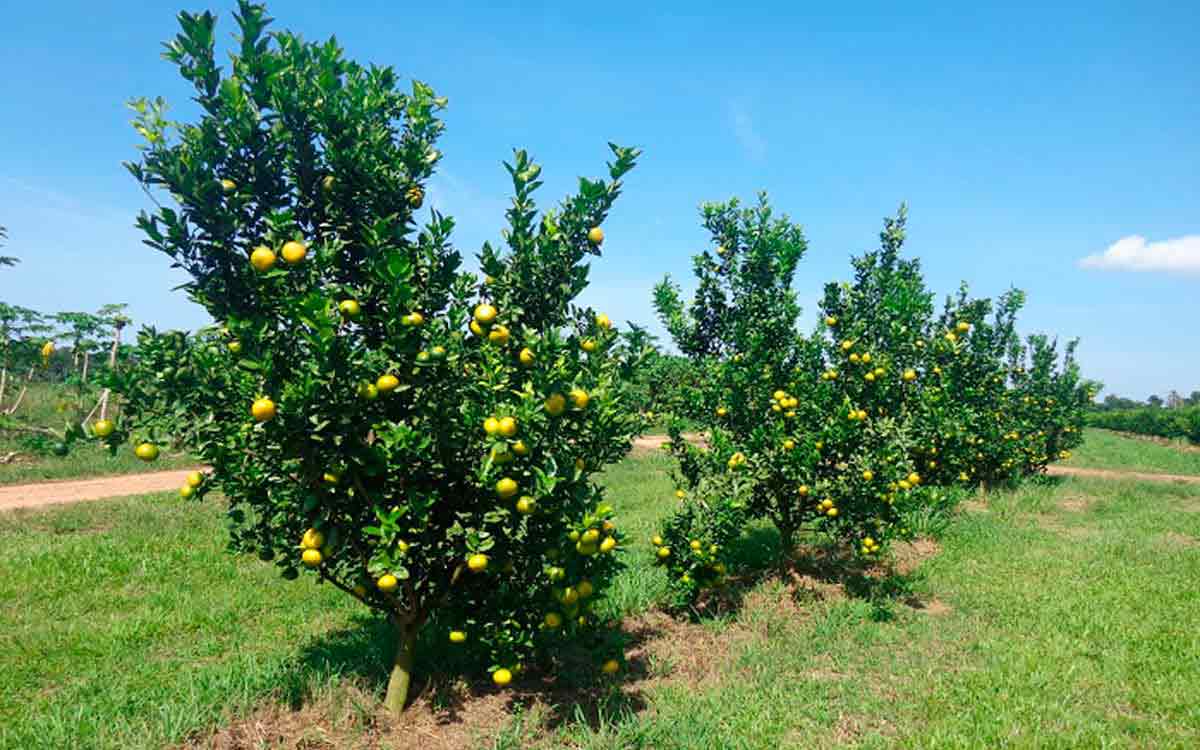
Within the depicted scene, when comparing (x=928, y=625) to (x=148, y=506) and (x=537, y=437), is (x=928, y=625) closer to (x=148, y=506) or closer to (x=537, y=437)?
(x=537, y=437)

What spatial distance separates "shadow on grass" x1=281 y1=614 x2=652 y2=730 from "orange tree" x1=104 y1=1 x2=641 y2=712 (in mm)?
678

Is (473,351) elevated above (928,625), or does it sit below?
above

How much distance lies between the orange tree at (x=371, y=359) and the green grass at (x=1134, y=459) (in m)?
25.0

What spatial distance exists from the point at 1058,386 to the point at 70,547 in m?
19.1

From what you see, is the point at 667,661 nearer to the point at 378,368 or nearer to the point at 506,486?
the point at 506,486

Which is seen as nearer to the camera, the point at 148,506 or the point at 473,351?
the point at 473,351

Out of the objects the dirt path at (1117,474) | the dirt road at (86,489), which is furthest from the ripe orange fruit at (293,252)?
the dirt path at (1117,474)

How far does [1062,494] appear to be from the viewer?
14078 mm

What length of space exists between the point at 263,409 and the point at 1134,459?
3130 cm

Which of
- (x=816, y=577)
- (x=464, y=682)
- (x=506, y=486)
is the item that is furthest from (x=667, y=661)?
(x=816, y=577)

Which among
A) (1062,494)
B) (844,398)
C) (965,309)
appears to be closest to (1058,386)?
(1062,494)

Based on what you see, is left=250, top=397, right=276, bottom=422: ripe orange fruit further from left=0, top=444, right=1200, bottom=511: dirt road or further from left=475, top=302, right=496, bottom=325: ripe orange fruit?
left=0, top=444, right=1200, bottom=511: dirt road

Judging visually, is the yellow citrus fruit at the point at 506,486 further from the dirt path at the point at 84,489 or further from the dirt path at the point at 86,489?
the dirt path at the point at 84,489

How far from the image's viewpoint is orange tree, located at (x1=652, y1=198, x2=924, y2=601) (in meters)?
6.61
